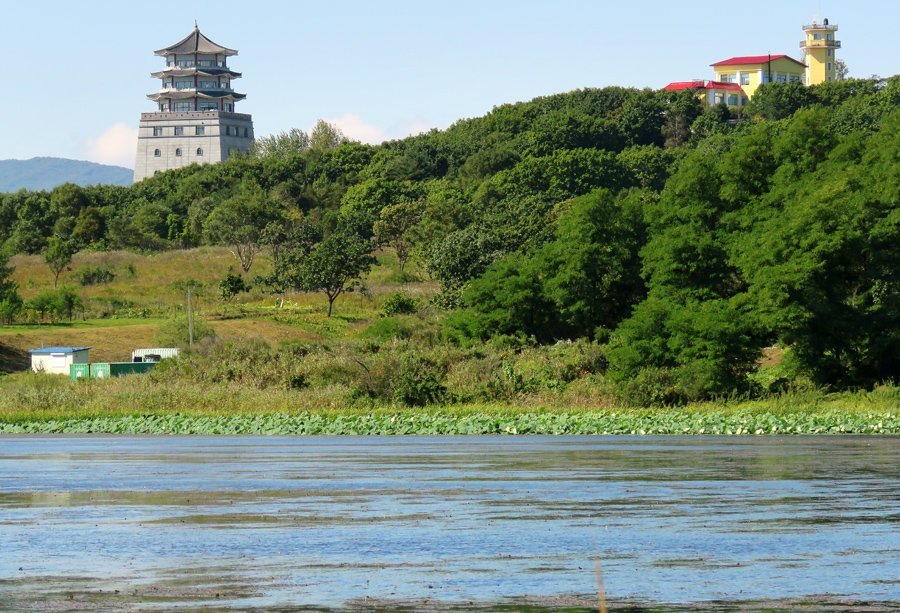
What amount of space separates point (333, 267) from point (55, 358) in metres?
26.6

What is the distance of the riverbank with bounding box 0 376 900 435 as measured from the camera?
43750 millimetres

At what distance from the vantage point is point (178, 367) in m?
62.2

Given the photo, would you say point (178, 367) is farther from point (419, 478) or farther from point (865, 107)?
point (865, 107)

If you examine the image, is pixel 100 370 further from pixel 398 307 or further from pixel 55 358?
pixel 398 307

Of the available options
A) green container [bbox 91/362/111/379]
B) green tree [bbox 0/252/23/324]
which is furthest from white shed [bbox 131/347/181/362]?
green tree [bbox 0/252/23/324]

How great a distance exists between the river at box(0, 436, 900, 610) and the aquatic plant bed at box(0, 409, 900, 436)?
1126 cm

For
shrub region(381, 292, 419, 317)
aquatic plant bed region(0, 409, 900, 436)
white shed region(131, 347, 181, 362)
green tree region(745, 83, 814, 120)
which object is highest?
green tree region(745, 83, 814, 120)

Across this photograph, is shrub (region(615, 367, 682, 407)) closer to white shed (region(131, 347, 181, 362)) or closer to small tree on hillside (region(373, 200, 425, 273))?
white shed (region(131, 347, 181, 362))

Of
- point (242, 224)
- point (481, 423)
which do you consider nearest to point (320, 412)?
point (481, 423)

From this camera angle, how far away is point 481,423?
4503 cm

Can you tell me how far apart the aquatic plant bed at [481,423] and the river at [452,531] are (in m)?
11.3

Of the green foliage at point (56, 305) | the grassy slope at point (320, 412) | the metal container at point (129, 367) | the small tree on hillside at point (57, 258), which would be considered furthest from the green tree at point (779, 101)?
the metal container at point (129, 367)

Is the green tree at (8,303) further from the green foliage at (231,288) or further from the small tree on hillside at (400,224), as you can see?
the small tree on hillside at (400,224)

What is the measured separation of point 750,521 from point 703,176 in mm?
50019
